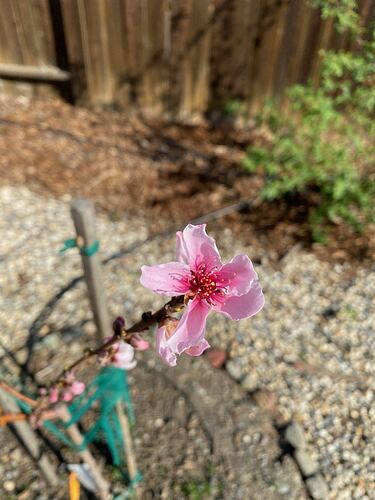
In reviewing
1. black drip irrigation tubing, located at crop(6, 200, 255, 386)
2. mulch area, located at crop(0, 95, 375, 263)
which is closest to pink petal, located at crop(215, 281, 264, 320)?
black drip irrigation tubing, located at crop(6, 200, 255, 386)

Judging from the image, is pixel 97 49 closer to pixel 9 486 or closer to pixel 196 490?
pixel 9 486

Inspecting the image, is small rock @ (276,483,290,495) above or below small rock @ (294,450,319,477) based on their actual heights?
below

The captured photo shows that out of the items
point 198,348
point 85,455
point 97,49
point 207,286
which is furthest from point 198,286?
point 97,49

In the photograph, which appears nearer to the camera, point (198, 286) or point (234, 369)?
point (198, 286)

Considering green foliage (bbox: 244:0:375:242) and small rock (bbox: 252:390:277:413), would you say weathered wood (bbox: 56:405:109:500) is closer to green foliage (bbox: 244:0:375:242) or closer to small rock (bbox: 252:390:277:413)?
small rock (bbox: 252:390:277:413)

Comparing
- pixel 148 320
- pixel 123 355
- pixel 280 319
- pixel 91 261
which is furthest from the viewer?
pixel 280 319

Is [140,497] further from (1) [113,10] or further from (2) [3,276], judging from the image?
(1) [113,10]

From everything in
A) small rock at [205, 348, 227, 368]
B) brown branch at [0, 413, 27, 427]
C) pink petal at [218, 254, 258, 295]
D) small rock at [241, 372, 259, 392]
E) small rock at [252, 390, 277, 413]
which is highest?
pink petal at [218, 254, 258, 295]

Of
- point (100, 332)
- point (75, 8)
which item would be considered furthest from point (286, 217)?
point (75, 8)
